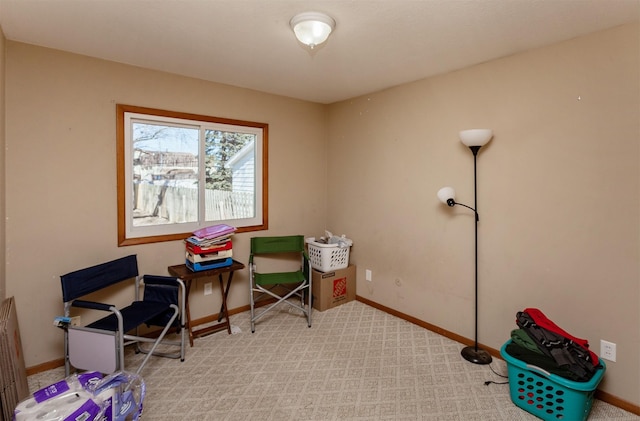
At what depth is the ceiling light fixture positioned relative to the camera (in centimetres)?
192

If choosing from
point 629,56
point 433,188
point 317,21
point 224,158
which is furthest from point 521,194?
point 224,158

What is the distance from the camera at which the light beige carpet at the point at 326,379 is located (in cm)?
208

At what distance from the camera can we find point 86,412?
159cm

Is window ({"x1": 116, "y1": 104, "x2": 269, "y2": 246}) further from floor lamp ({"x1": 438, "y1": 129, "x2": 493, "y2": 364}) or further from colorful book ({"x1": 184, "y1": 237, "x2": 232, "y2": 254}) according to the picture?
floor lamp ({"x1": 438, "y1": 129, "x2": 493, "y2": 364})

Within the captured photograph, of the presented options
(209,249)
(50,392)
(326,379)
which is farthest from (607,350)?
(50,392)

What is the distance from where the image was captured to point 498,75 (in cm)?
259

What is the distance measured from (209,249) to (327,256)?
1272 mm

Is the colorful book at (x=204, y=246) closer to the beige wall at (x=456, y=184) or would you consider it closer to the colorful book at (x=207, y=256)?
the colorful book at (x=207, y=256)

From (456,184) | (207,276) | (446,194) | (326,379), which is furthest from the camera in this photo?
(207,276)

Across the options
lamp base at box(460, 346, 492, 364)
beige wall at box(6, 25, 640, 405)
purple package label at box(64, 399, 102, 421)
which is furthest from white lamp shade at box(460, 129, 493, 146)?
purple package label at box(64, 399, 102, 421)

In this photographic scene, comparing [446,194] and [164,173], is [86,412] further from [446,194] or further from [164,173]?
[446,194]

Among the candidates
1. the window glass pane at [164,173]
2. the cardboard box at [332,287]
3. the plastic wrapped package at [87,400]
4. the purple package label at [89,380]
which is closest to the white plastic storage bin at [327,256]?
the cardboard box at [332,287]

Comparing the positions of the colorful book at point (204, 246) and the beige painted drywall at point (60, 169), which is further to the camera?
the colorful book at point (204, 246)

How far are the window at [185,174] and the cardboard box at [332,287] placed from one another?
842 millimetres
